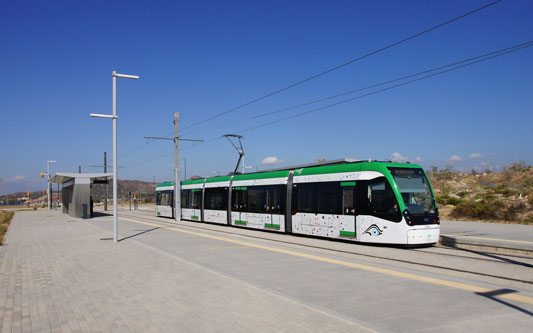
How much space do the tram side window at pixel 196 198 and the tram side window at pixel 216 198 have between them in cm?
107

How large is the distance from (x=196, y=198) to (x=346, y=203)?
50.7 ft

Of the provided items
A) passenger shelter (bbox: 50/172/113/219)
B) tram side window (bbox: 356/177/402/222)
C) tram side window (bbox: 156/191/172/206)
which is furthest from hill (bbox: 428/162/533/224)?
passenger shelter (bbox: 50/172/113/219)

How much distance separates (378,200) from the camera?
13.9m

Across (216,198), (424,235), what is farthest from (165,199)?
(424,235)

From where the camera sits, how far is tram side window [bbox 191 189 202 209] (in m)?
28.1

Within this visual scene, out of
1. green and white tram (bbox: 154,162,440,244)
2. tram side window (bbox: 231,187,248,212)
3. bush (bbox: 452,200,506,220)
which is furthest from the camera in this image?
bush (bbox: 452,200,506,220)

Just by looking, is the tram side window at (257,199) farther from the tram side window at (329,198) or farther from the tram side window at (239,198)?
the tram side window at (329,198)

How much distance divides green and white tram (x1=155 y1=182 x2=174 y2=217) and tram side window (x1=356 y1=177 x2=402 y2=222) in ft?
68.7

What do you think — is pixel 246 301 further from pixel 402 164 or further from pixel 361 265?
pixel 402 164

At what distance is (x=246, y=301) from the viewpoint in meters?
6.85

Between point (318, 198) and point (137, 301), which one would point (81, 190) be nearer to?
point (318, 198)

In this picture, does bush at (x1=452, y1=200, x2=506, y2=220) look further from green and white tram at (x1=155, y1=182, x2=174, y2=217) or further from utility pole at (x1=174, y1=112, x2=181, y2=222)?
green and white tram at (x1=155, y1=182, x2=174, y2=217)

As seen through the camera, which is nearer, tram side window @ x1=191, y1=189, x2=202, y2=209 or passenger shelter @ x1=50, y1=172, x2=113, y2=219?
tram side window @ x1=191, y1=189, x2=202, y2=209

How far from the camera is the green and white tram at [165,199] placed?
1307 inches
